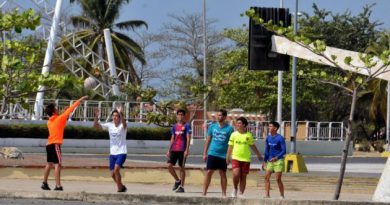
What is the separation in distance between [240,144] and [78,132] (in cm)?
2802

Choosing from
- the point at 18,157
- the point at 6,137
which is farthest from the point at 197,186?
the point at 6,137

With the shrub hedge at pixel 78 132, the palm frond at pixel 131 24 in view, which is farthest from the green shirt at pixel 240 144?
the palm frond at pixel 131 24

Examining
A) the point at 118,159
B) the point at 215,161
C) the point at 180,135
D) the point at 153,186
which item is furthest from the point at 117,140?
the point at 153,186

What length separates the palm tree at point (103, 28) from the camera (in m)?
63.9

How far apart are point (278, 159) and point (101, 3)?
4788 centimetres

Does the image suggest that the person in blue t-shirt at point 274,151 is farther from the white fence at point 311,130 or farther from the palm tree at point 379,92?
the palm tree at point 379,92

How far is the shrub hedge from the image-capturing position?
42.4 m

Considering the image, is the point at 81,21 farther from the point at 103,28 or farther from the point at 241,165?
the point at 241,165

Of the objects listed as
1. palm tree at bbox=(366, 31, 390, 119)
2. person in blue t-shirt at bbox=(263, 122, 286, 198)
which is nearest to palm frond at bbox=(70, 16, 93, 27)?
palm tree at bbox=(366, 31, 390, 119)

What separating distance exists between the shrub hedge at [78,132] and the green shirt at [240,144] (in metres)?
25.9

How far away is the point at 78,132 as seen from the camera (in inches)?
1761

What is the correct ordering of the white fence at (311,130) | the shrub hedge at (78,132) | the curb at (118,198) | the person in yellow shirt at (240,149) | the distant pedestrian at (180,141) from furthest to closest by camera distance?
the white fence at (311,130) → the shrub hedge at (78,132) → the distant pedestrian at (180,141) → the person in yellow shirt at (240,149) → the curb at (118,198)

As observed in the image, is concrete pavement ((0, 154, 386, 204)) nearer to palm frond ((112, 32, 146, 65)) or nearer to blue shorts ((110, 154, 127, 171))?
blue shorts ((110, 154, 127, 171))

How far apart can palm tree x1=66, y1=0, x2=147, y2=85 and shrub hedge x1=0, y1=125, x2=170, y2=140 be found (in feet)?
52.0
